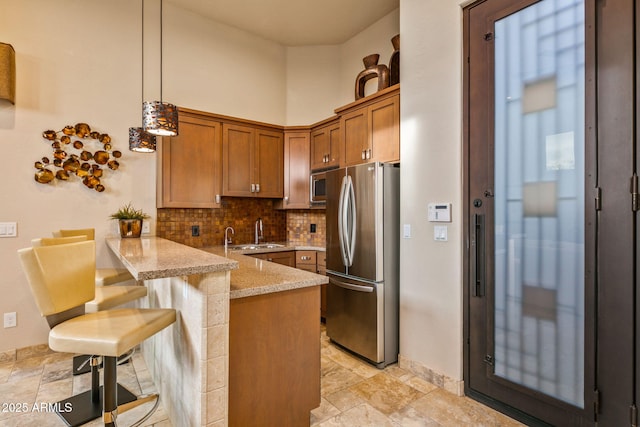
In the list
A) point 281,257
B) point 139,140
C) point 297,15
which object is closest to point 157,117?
point 139,140

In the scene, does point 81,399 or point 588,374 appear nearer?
point 588,374

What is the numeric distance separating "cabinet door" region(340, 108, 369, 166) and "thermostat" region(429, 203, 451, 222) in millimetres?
1029

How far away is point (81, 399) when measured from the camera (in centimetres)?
221

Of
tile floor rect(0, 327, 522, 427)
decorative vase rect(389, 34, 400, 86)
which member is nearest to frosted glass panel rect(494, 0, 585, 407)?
tile floor rect(0, 327, 522, 427)

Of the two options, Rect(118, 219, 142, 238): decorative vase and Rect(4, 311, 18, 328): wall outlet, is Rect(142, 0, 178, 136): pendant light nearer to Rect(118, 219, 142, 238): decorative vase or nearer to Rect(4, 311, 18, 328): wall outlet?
Rect(118, 219, 142, 238): decorative vase

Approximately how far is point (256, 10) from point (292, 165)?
1.85 m

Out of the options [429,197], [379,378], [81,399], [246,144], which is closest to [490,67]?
[429,197]

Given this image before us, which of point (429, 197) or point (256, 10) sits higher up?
point (256, 10)

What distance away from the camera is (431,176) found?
2.55 m

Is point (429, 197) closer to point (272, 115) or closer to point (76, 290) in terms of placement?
point (76, 290)

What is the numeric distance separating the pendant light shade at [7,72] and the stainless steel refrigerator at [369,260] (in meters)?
2.92

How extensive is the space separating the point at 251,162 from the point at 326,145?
951 mm

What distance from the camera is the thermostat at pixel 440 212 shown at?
2.42m

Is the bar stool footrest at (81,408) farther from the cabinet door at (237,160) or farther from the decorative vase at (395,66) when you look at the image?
the decorative vase at (395,66)
